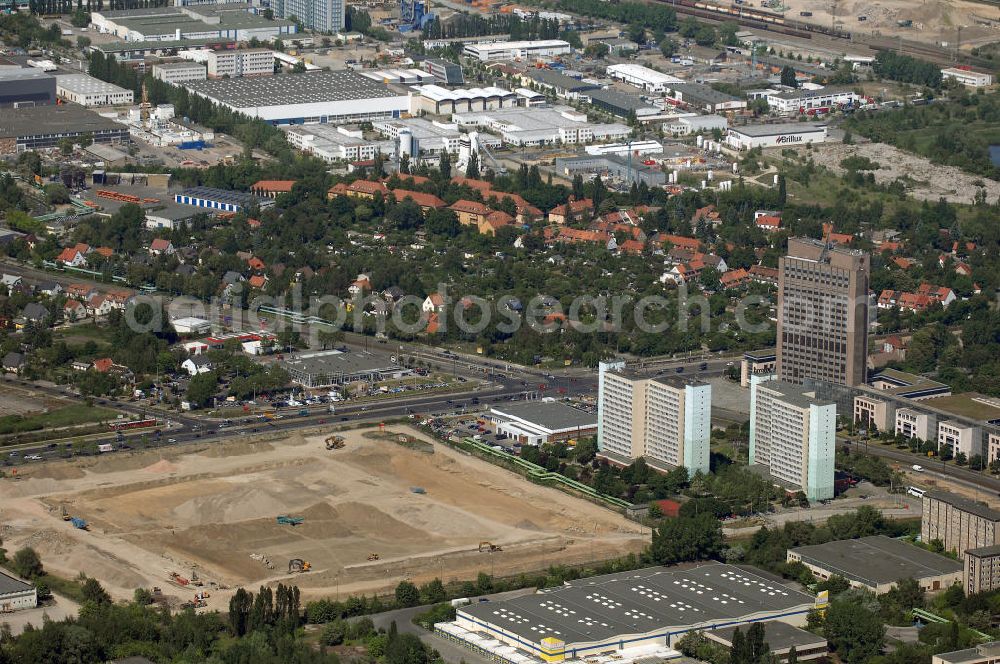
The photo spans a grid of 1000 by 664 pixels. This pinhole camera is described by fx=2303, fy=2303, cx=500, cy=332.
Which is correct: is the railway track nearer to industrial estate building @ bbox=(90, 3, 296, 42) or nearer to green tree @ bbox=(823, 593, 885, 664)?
industrial estate building @ bbox=(90, 3, 296, 42)

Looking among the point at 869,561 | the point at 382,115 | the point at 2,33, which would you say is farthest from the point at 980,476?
the point at 2,33

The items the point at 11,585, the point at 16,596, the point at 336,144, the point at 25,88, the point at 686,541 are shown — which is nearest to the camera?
the point at 16,596

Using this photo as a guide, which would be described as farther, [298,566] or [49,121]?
[49,121]

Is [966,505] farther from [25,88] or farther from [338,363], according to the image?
[25,88]

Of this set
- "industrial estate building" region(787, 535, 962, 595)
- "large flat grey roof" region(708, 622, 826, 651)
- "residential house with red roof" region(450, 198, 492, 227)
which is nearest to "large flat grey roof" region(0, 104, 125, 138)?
"residential house with red roof" region(450, 198, 492, 227)

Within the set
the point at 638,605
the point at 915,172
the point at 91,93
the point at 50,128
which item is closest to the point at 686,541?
the point at 638,605

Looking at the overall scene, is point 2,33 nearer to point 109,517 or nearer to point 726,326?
point 726,326

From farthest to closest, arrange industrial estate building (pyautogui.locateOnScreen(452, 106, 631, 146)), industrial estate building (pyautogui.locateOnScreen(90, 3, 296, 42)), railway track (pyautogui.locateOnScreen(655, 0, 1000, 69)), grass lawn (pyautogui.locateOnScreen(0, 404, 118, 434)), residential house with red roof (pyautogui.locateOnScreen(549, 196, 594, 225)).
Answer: railway track (pyautogui.locateOnScreen(655, 0, 1000, 69)) → industrial estate building (pyautogui.locateOnScreen(90, 3, 296, 42)) → industrial estate building (pyautogui.locateOnScreen(452, 106, 631, 146)) → residential house with red roof (pyautogui.locateOnScreen(549, 196, 594, 225)) → grass lawn (pyautogui.locateOnScreen(0, 404, 118, 434))
